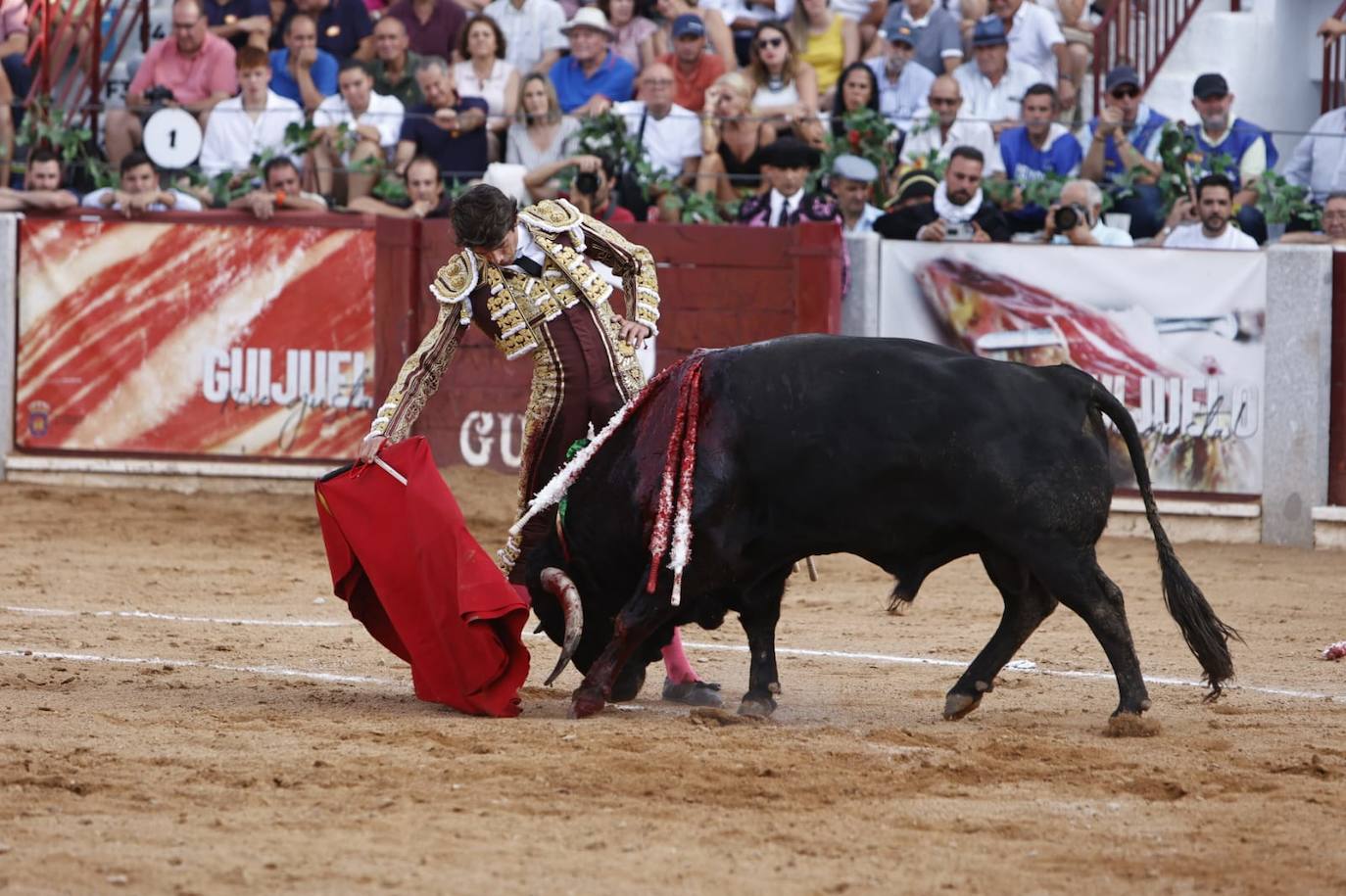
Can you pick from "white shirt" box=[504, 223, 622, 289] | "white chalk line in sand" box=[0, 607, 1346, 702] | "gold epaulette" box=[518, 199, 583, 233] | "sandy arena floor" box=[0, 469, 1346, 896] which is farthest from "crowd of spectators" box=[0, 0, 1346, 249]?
"white shirt" box=[504, 223, 622, 289]

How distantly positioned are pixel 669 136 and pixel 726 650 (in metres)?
4.70

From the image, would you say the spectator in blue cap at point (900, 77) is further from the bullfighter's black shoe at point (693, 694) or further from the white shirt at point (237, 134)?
the bullfighter's black shoe at point (693, 694)

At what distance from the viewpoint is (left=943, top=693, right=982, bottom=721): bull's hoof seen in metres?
5.21

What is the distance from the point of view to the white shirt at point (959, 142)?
34.6ft

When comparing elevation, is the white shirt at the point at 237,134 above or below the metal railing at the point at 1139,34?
below

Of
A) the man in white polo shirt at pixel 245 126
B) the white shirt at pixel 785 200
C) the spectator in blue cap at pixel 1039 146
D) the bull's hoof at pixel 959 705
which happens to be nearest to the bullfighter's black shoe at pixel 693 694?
the bull's hoof at pixel 959 705

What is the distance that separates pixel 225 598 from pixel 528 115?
396cm

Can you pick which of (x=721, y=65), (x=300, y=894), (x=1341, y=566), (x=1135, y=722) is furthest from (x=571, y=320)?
(x=721, y=65)

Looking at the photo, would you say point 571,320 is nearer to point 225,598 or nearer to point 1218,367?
point 225,598

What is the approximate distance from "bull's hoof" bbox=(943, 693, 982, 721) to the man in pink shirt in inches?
305

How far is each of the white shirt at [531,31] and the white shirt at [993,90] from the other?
2517 millimetres

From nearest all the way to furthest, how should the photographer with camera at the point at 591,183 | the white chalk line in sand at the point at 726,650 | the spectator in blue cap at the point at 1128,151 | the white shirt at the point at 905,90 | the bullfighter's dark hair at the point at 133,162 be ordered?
the white chalk line in sand at the point at 726,650 < the photographer with camera at the point at 591,183 < the spectator in blue cap at the point at 1128,151 < the bullfighter's dark hair at the point at 133,162 < the white shirt at the point at 905,90

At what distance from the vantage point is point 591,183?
9984 millimetres

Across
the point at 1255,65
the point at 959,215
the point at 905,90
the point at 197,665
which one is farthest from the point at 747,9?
the point at 197,665
